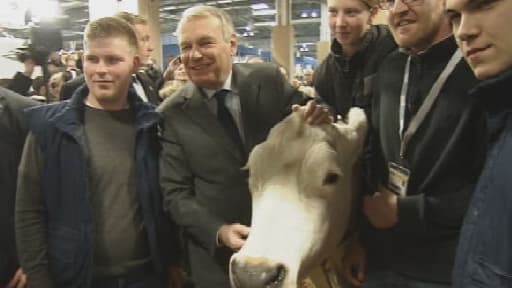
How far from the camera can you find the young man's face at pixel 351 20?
2.72 m

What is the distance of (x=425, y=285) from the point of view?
6.39ft

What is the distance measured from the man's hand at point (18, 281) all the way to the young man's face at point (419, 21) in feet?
6.11

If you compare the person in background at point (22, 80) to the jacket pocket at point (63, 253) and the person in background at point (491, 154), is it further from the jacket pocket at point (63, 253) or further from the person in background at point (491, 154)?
the person in background at point (491, 154)

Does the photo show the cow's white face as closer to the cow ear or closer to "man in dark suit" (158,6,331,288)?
the cow ear

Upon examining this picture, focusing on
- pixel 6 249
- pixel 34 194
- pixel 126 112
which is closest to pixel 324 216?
pixel 126 112

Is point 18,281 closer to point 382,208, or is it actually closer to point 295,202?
point 295,202

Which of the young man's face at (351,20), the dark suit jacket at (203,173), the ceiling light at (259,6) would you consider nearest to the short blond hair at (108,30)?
the dark suit jacket at (203,173)

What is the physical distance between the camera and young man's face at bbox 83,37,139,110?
7.56 ft

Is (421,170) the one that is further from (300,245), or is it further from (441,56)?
(300,245)

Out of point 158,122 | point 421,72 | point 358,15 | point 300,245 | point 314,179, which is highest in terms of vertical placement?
point 358,15

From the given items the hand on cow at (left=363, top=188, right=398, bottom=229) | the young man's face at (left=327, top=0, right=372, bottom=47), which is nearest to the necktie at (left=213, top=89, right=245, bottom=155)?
the hand on cow at (left=363, top=188, right=398, bottom=229)

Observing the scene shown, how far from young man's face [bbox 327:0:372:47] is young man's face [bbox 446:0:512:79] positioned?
127cm

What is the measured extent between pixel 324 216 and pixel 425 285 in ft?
1.49

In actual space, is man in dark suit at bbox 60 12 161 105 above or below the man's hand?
above
